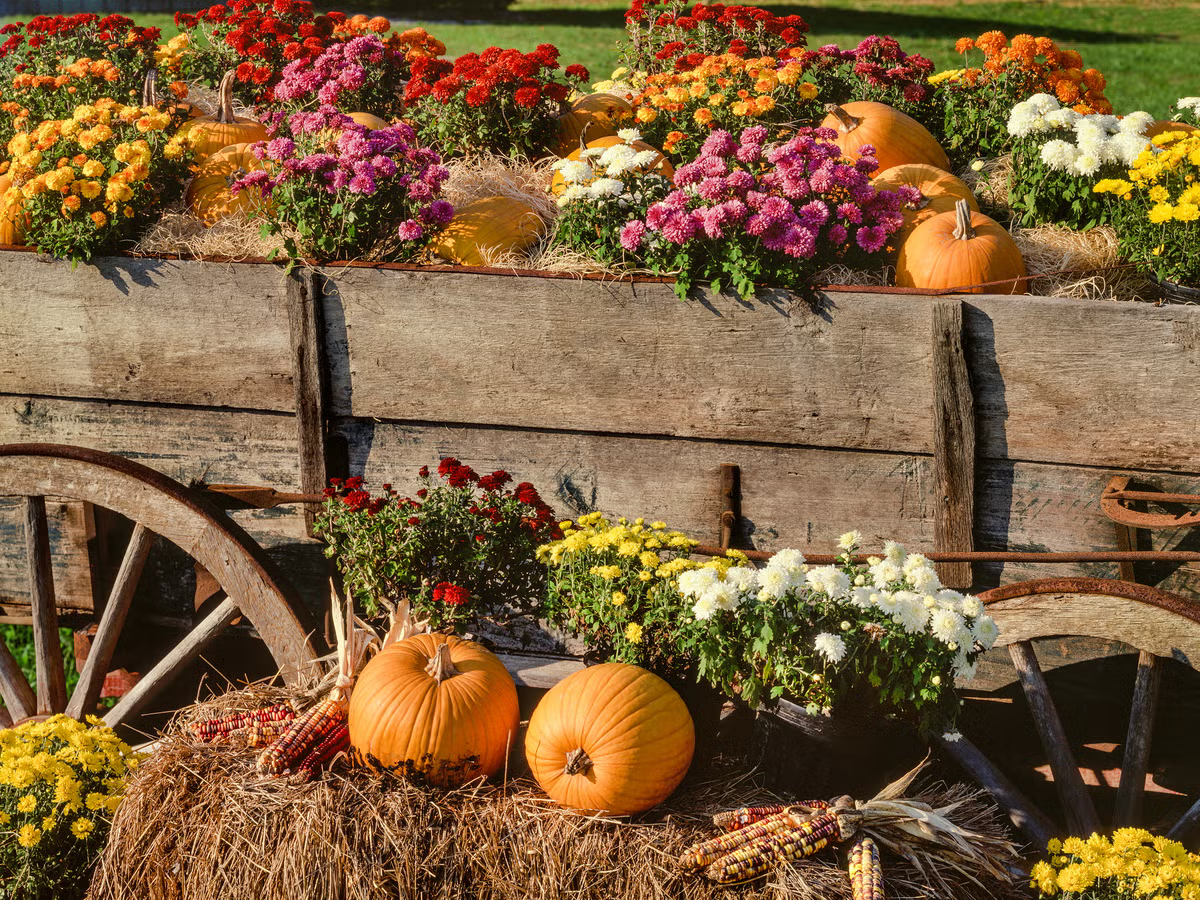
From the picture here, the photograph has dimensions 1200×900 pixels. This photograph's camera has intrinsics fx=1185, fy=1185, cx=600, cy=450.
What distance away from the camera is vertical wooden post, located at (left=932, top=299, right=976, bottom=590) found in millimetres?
2807

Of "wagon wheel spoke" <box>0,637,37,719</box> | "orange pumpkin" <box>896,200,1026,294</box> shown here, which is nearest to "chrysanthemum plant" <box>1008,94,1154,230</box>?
"orange pumpkin" <box>896,200,1026,294</box>

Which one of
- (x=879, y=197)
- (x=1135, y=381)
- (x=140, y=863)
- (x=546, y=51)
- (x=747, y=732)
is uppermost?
(x=546, y=51)

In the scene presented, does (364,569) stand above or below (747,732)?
above

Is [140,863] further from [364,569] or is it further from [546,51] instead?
[546,51]

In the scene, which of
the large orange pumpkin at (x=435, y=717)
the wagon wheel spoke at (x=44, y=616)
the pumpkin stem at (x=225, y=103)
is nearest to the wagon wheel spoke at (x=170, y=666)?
the wagon wheel spoke at (x=44, y=616)

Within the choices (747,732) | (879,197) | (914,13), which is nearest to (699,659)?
(747,732)

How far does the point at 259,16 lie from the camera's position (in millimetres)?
5309

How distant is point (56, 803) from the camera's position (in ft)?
9.66

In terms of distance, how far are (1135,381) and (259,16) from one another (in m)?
4.18

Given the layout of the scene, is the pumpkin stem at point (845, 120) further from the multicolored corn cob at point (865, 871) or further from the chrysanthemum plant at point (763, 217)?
the multicolored corn cob at point (865, 871)

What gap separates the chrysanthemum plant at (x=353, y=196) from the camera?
3285 mm

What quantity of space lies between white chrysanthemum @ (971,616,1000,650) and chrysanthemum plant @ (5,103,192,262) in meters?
2.57

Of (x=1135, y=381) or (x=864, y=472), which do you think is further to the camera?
(x=864, y=472)

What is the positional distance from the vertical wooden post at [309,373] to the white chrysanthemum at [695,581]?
48.3 inches
